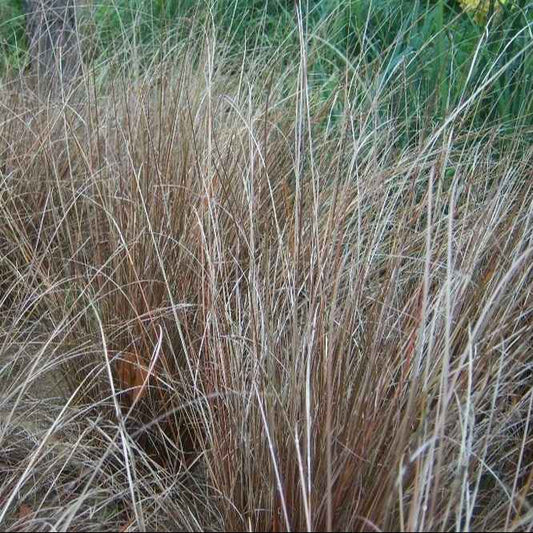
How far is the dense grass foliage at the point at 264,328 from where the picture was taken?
1.66 metres

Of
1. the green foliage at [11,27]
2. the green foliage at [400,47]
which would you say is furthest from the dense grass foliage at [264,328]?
the green foliage at [11,27]

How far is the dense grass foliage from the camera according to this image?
5.43 feet

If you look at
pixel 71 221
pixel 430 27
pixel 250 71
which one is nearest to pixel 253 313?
pixel 71 221

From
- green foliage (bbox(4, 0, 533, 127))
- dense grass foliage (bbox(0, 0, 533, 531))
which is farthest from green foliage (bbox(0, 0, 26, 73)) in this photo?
dense grass foliage (bbox(0, 0, 533, 531))

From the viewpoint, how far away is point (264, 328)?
1.96 meters

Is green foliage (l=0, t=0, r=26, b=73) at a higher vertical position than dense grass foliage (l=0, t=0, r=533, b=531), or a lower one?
lower

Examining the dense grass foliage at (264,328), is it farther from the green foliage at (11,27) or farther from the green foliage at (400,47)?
the green foliage at (11,27)

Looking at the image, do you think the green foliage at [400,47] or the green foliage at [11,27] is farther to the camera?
the green foliage at [11,27]

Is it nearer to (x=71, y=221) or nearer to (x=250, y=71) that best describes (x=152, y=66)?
(x=250, y=71)

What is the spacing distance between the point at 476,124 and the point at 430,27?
28.5 inches

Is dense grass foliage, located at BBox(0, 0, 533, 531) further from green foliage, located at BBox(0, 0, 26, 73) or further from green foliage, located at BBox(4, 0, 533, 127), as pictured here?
green foliage, located at BBox(0, 0, 26, 73)

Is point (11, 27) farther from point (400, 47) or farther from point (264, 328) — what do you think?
point (264, 328)

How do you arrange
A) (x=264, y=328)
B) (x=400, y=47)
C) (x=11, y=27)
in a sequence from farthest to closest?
(x=11, y=27) < (x=400, y=47) < (x=264, y=328)

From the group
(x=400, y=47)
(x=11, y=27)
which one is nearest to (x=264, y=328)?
(x=400, y=47)
